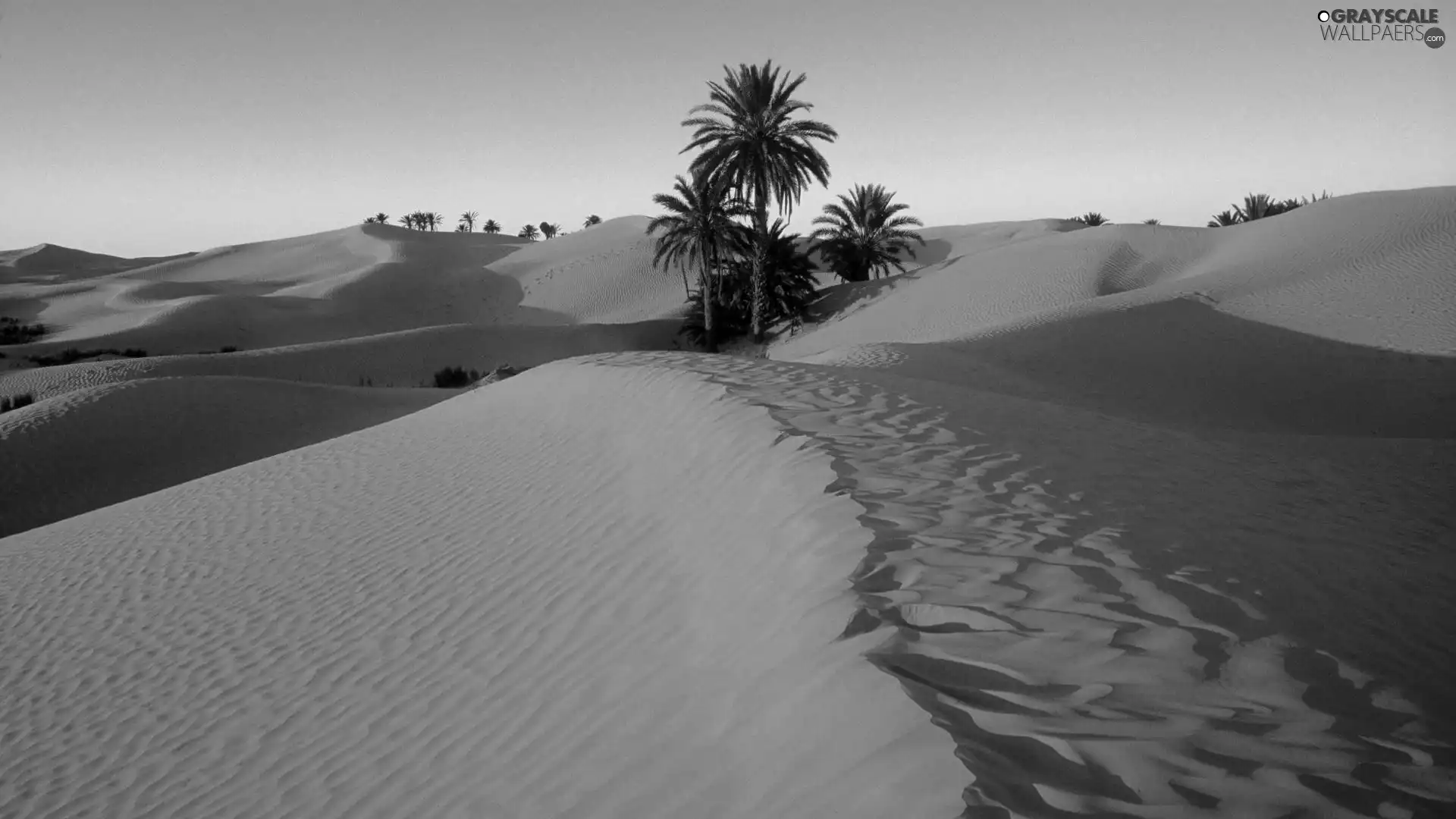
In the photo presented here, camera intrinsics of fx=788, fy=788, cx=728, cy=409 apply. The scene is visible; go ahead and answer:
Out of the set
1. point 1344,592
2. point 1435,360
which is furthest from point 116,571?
point 1435,360

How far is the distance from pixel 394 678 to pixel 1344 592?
5.30 meters

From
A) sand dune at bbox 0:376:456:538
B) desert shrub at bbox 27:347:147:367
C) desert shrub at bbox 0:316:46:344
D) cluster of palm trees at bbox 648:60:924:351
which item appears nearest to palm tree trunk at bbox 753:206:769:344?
cluster of palm trees at bbox 648:60:924:351

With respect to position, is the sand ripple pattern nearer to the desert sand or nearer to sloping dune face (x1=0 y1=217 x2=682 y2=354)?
the desert sand

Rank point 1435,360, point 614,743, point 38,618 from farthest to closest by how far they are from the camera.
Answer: point 1435,360, point 38,618, point 614,743

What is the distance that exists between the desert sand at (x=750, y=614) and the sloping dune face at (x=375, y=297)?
31.3 metres

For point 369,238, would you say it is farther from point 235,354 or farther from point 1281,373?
point 1281,373

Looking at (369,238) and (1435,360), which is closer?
(1435,360)

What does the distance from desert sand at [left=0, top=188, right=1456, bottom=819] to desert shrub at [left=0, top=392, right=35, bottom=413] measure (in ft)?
24.7

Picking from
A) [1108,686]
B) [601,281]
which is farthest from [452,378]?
[1108,686]

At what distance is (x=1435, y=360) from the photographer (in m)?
15.6

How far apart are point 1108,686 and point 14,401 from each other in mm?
25407

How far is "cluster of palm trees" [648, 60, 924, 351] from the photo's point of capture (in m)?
29.6

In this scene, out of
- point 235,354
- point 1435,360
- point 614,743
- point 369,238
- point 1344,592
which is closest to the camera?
point 614,743

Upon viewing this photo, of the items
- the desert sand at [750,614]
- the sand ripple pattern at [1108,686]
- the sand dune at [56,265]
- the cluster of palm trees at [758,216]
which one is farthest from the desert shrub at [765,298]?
the sand dune at [56,265]
